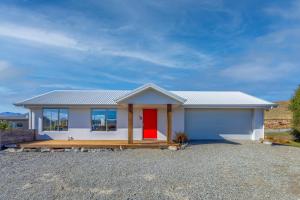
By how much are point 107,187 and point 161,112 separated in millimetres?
12331

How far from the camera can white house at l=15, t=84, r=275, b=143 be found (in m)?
19.2

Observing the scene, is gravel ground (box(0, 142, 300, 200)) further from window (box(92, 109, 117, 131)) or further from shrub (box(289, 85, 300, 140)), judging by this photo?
shrub (box(289, 85, 300, 140))

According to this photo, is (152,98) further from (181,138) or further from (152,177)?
(152,177)

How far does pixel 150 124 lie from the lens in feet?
64.7

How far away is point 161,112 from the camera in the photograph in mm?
19766

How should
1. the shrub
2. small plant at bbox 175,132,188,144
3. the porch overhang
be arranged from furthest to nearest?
the shrub, small plant at bbox 175,132,188,144, the porch overhang

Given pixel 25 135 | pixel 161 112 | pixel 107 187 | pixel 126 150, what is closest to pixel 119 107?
pixel 161 112

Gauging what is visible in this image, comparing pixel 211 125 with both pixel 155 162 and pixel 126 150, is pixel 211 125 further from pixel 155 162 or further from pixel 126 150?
pixel 155 162

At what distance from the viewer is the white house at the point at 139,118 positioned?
62.9ft

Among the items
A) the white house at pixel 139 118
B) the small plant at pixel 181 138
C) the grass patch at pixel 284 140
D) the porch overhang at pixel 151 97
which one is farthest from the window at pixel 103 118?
the grass patch at pixel 284 140

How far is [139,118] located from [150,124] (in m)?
0.87

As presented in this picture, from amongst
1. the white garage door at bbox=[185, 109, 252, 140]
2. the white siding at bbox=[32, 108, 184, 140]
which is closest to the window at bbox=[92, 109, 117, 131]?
the white siding at bbox=[32, 108, 184, 140]

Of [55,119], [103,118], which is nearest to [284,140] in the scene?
[103,118]

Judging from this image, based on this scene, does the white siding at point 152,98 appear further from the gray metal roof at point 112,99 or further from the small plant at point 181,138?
the small plant at point 181,138
